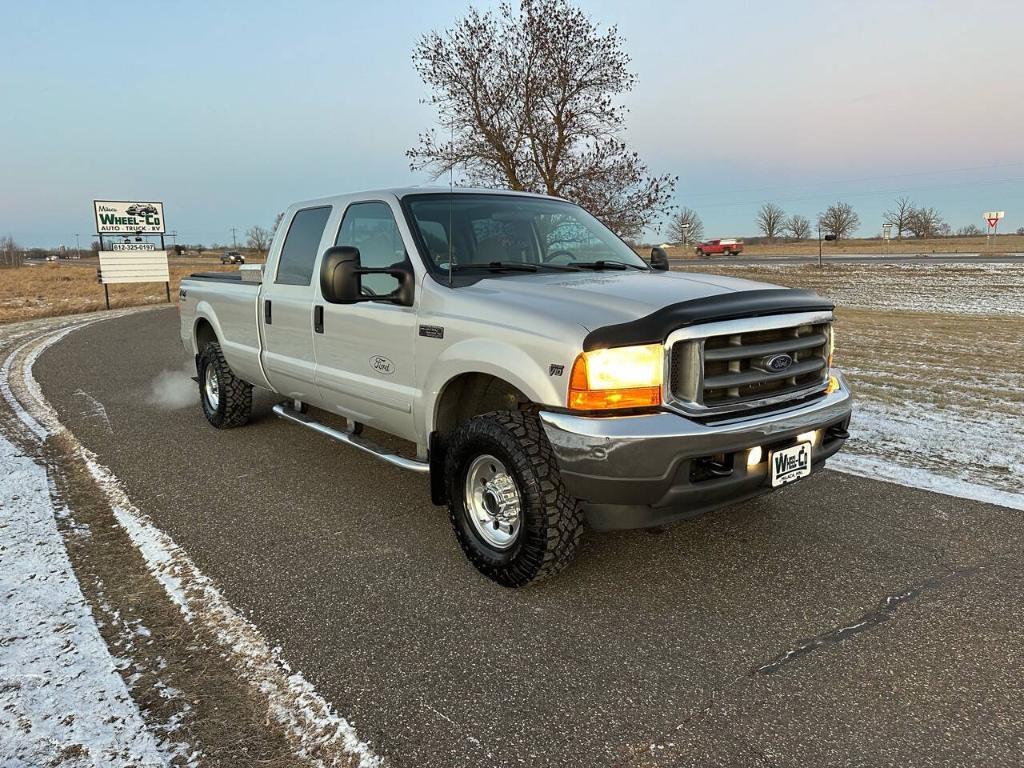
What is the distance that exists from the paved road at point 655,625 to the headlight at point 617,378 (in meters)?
0.96

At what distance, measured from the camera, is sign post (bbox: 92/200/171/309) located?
22.3 meters

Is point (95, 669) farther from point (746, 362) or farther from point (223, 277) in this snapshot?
point (223, 277)

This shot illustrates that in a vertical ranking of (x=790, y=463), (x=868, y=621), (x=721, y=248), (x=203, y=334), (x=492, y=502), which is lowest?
(x=868, y=621)

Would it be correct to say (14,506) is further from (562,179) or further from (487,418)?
(562,179)

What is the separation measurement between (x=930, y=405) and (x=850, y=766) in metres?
5.45

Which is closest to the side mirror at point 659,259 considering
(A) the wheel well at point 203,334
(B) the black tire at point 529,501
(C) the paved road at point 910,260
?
(B) the black tire at point 529,501

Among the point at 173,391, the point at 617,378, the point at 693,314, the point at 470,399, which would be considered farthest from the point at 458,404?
the point at 173,391

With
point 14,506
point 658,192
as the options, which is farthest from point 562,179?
point 14,506

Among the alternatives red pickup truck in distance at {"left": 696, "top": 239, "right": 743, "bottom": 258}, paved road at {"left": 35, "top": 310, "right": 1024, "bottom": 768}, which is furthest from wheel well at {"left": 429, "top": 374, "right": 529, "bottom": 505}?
red pickup truck in distance at {"left": 696, "top": 239, "right": 743, "bottom": 258}

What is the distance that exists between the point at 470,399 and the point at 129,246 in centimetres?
2353

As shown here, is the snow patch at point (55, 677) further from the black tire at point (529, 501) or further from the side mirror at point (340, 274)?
the side mirror at point (340, 274)

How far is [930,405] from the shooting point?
6.73m

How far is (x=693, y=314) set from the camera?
9.93 ft

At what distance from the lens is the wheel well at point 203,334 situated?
6.71 m
